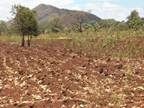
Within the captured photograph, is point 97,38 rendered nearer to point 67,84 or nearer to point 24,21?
point 24,21

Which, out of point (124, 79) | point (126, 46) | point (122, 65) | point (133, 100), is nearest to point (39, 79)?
point (124, 79)

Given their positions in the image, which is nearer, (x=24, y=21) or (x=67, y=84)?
(x=67, y=84)

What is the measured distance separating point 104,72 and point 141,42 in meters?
12.6

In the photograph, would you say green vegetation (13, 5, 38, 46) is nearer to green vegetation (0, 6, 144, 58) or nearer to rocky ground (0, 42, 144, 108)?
green vegetation (0, 6, 144, 58)

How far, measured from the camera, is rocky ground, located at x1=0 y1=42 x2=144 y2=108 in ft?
38.4

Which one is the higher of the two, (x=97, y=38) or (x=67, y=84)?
(x=97, y=38)

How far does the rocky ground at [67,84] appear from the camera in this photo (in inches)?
461

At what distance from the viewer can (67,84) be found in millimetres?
14805

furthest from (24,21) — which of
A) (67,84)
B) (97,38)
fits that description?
(67,84)

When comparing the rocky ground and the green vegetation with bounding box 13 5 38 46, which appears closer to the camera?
the rocky ground

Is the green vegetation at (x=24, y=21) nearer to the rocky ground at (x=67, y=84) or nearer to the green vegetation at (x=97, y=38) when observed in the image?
the green vegetation at (x=97, y=38)

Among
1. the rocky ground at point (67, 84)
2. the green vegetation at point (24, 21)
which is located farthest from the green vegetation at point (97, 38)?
the rocky ground at point (67, 84)

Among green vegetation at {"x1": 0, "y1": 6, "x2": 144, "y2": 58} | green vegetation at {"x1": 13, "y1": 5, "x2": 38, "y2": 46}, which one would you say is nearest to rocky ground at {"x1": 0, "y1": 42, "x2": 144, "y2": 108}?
green vegetation at {"x1": 0, "y1": 6, "x2": 144, "y2": 58}

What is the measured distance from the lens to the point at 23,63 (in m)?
20.7
